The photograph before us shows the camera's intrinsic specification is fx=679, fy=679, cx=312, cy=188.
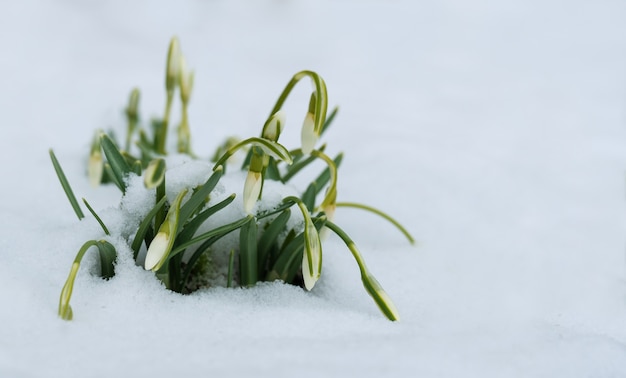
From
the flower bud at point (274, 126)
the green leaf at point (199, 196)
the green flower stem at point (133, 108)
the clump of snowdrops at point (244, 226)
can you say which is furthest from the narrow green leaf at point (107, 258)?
the green flower stem at point (133, 108)

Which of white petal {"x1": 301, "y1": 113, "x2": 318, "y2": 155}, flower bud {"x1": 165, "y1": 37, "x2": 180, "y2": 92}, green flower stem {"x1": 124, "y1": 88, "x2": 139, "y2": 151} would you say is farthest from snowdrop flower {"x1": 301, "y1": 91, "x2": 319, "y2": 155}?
green flower stem {"x1": 124, "y1": 88, "x2": 139, "y2": 151}

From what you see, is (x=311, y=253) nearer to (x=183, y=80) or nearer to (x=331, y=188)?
(x=331, y=188)

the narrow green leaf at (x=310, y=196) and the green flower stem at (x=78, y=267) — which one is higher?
the narrow green leaf at (x=310, y=196)

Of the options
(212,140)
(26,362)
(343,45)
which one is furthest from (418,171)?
(343,45)

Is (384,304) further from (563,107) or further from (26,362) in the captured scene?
(563,107)

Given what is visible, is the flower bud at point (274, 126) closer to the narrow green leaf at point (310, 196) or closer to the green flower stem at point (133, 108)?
the narrow green leaf at point (310, 196)

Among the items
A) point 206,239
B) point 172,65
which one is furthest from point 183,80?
point 206,239

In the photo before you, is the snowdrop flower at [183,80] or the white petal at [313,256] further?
the snowdrop flower at [183,80]

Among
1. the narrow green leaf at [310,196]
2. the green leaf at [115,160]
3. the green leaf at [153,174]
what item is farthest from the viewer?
the narrow green leaf at [310,196]
